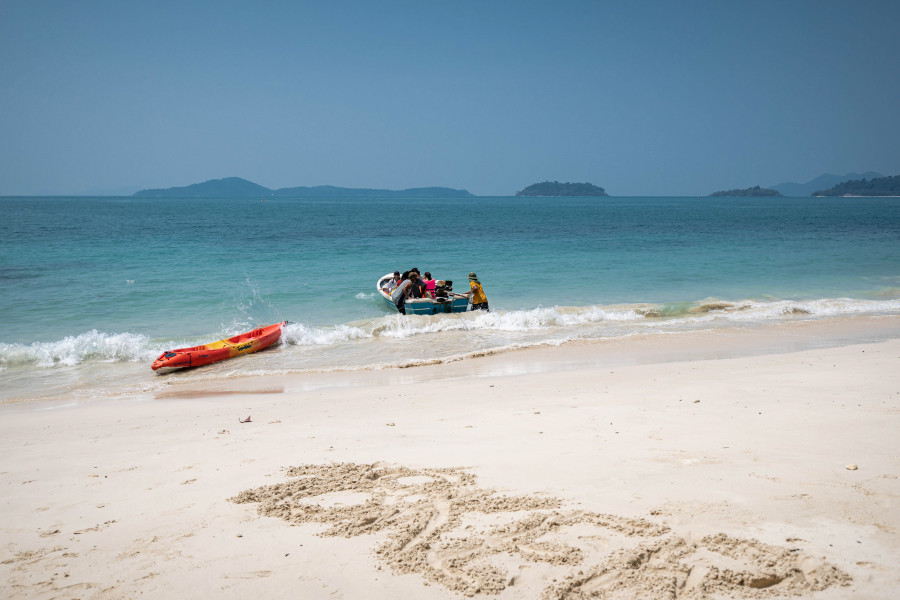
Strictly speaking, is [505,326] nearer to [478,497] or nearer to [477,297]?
[477,297]

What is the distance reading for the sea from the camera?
12758 millimetres

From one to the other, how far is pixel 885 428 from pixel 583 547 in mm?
4100

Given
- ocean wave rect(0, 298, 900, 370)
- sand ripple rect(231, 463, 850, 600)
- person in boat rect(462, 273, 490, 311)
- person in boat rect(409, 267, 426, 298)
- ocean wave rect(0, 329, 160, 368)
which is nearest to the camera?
sand ripple rect(231, 463, 850, 600)

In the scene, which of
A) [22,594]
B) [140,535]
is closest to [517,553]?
[140,535]

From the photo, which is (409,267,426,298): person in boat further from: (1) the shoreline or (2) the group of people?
(1) the shoreline

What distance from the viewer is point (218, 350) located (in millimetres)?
12609

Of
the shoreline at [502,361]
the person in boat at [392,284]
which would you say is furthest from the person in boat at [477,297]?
the shoreline at [502,361]

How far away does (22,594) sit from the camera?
3393 mm

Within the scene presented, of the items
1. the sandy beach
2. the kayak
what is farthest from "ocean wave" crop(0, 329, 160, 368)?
the sandy beach

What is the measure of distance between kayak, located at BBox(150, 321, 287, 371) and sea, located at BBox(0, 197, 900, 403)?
8.8 inches

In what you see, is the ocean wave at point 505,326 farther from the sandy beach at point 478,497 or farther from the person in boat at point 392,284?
the sandy beach at point 478,497

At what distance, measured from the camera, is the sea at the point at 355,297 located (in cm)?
1276

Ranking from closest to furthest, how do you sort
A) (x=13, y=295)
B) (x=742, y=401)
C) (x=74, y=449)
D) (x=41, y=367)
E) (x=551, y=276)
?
(x=74, y=449), (x=742, y=401), (x=41, y=367), (x=13, y=295), (x=551, y=276)

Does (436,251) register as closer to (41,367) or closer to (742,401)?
(41,367)
